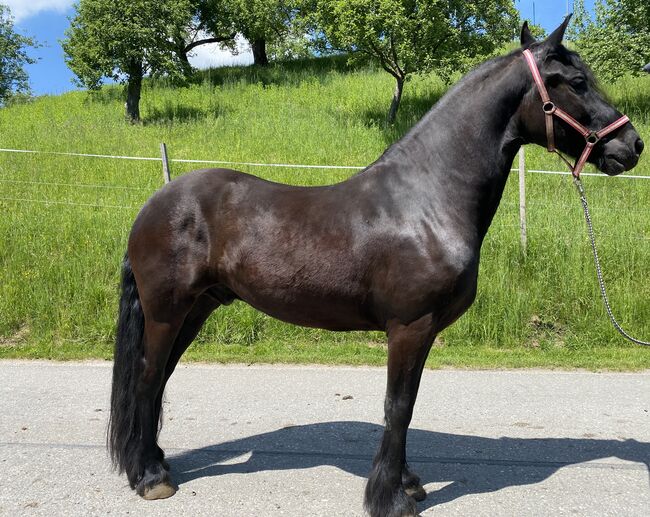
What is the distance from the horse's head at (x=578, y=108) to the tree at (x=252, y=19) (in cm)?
2494

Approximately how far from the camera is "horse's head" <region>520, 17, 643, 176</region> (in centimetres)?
276

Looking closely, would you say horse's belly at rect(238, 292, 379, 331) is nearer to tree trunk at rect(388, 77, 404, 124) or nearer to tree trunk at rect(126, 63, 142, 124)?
tree trunk at rect(388, 77, 404, 124)

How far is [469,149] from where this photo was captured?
2.88 meters

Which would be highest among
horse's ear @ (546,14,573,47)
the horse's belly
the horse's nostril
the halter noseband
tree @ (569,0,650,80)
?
tree @ (569,0,650,80)

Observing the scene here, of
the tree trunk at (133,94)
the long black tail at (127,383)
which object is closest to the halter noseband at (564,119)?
the long black tail at (127,383)

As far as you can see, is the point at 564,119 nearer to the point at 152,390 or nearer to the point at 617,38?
the point at 152,390

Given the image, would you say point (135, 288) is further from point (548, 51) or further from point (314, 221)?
point (548, 51)

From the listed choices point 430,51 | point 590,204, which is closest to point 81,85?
point 430,51

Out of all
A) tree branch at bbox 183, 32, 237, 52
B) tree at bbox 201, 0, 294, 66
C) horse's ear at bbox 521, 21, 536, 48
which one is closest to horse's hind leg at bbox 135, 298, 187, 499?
horse's ear at bbox 521, 21, 536, 48

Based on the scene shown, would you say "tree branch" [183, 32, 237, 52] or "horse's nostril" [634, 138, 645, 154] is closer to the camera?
"horse's nostril" [634, 138, 645, 154]

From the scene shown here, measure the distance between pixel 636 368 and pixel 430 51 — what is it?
14207 mm

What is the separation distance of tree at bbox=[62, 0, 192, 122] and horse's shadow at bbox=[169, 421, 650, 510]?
58.7 ft

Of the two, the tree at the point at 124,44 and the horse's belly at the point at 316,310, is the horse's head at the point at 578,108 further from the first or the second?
the tree at the point at 124,44

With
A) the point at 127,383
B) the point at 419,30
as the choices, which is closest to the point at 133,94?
the point at 419,30
